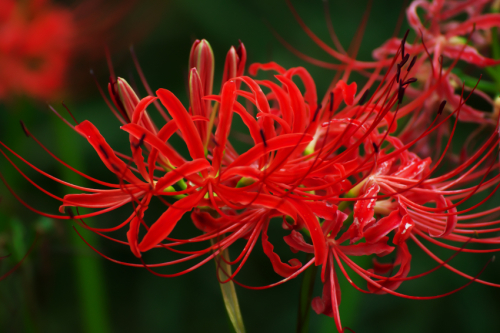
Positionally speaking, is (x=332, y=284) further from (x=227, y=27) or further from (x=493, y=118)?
(x=227, y=27)

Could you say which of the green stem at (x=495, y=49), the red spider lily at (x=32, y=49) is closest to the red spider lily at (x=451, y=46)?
the green stem at (x=495, y=49)

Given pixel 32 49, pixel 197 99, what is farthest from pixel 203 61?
pixel 32 49

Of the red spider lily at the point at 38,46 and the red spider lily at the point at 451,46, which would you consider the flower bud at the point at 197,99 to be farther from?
the red spider lily at the point at 38,46

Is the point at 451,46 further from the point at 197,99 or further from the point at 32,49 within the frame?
the point at 32,49

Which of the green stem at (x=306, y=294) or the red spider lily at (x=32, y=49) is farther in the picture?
the red spider lily at (x=32, y=49)

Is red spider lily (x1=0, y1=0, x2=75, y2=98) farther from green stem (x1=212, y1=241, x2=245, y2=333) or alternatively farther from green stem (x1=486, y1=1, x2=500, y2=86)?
green stem (x1=486, y1=1, x2=500, y2=86)

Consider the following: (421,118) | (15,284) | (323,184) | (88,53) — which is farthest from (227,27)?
(323,184)
